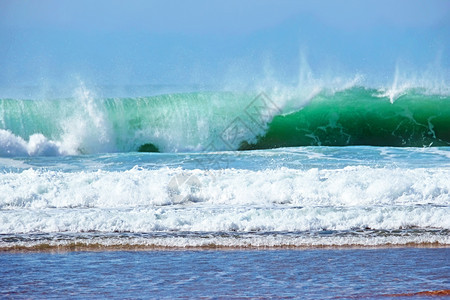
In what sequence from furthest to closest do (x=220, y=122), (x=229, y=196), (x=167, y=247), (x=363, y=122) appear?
(x=220, y=122) → (x=363, y=122) → (x=229, y=196) → (x=167, y=247)

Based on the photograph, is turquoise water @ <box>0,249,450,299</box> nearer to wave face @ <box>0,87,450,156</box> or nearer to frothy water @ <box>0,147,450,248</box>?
frothy water @ <box>0,147,450,248</box>

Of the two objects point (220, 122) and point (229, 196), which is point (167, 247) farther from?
point (220, 122)

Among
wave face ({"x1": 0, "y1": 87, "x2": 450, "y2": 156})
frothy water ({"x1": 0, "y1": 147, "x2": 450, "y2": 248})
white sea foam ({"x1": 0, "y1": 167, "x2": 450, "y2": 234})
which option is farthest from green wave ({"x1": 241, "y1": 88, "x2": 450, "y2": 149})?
white sea foam ({"x1": 0, "y1": 167, "x2": 450, "y2": 234})

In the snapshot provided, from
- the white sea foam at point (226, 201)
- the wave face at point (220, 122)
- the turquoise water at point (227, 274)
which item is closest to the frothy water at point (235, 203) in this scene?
the white sea foam at point (226, 201)

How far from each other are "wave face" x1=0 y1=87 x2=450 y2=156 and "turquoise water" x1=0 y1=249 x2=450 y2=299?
1263cm

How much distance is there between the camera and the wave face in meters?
19.3

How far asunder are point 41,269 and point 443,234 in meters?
4.32

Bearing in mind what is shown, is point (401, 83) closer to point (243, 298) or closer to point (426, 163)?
point (426, 163)

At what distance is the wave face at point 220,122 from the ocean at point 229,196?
5cm

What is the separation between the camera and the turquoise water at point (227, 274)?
4.86m

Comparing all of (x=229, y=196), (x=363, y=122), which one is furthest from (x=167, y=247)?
(x=363, y=122)

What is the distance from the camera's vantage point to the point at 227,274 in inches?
Answer: 213

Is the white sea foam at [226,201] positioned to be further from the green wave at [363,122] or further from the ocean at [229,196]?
the green wave at [363,122]

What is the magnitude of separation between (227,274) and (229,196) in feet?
14.7
